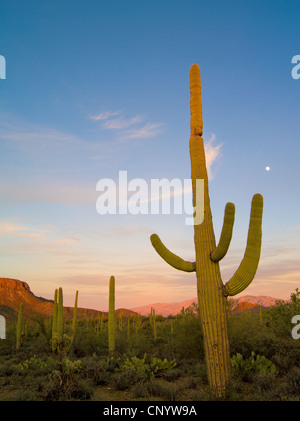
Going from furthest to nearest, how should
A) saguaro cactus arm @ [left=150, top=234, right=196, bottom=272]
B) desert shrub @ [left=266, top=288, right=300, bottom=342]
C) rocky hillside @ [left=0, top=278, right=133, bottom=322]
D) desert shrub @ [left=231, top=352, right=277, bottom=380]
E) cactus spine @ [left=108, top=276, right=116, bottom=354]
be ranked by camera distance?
rocky hillside @ [left=0, top=278, right=133, bottom=322] < cactus spine @ [left=108, top=276, right=116, bottom=354] < desert shrub @ [left=266, top=288, right=300, bottom=342] < desert shrub @ [left=231, top=352, right=277, bottom=380] < saguaro cactus arm @ [left=150, top=234, right=196, bottom=272]

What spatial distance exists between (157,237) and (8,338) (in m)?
21.6

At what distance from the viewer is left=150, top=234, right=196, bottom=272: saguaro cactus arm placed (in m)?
8.95

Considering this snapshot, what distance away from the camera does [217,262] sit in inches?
337

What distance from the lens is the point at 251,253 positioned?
818 cm

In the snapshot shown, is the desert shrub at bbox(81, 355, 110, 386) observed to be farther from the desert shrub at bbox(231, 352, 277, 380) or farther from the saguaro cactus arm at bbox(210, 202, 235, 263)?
the saguaro cactus arm at bbox(210, 202, 235, 263)

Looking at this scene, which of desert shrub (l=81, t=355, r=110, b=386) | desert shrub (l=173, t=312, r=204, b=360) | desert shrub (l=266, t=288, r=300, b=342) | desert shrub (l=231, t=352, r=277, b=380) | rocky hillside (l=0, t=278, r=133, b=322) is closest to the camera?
desert shrub (l=231, t=352, r=277, b=380)

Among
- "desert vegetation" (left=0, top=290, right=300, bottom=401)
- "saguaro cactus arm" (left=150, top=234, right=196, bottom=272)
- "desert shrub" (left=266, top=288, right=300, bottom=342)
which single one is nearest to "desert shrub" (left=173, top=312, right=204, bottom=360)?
"desert vegetation" (left=0, top=290, right=300, bottom=401)

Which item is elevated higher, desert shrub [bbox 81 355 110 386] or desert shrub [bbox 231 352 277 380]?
desert shrub [bbox 231 352 277 380]

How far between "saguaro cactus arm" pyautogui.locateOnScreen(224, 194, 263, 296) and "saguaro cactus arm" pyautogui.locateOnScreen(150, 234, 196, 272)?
3.74 ft

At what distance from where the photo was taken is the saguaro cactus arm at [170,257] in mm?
8945

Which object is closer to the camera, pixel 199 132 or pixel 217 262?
pixel 217 262

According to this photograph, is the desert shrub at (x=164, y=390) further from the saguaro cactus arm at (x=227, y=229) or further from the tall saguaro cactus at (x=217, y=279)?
the saguaro cactus arm at (x=227, y=229)
